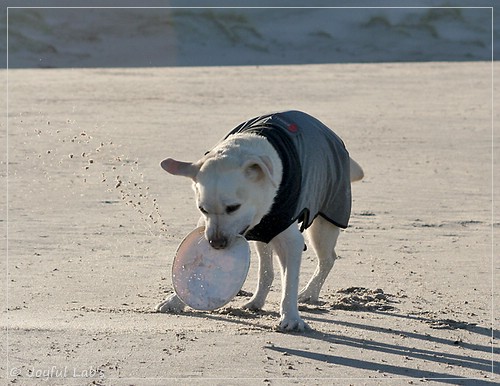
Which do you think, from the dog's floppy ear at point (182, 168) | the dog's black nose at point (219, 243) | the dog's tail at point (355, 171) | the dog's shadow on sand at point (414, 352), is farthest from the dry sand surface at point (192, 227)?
the dog's floppy ear at point (182, 168)

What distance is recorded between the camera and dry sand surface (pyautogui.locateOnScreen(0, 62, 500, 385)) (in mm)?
7004

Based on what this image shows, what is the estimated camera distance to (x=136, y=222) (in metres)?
11.3

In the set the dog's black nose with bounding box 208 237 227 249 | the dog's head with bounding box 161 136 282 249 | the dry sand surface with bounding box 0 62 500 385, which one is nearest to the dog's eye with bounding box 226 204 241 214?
the dog's head with bounding box 161 136 282 249

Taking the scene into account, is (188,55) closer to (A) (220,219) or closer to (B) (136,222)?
(B) (136,222)

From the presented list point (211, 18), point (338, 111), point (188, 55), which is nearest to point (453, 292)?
point (338, 111)

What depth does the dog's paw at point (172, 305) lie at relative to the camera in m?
8.20

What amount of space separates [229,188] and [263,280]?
118cm

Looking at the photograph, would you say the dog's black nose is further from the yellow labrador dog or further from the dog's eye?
the dog's eye

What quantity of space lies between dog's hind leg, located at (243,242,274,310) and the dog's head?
0.87 metres

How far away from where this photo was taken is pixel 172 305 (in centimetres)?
821

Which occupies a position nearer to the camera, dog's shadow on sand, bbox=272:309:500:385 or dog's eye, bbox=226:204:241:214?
dog's shadow on sand, bbox=272:309:500:385

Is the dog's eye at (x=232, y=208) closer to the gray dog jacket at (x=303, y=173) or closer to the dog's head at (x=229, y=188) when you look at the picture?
the dog's head at (x=229, y=188)

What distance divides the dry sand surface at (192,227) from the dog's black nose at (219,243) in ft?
1.76

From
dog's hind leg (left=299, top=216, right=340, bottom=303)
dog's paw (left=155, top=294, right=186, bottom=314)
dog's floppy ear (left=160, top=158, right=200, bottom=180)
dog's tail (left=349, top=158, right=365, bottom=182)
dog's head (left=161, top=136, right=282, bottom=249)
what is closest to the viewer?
dog's head (left=161, top=136, right=282, bottom=249)
